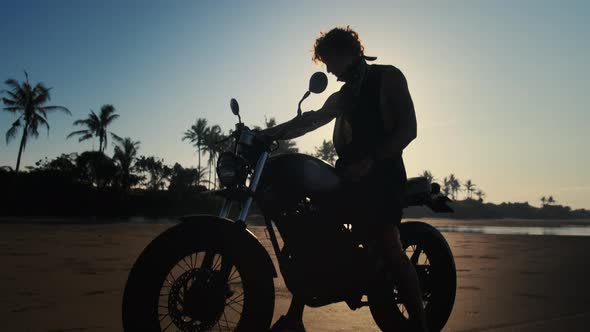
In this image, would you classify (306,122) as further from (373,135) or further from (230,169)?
(230,169)

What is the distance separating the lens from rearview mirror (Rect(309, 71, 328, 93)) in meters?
2.26

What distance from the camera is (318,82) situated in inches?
89.0

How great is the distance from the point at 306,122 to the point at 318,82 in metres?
0.30

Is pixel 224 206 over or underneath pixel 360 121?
underneath

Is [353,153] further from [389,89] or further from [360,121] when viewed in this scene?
[389,89]

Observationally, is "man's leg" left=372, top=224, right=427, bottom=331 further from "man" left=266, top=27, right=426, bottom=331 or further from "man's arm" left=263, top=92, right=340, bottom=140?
"man's arm" left=263, top=92, right=340, bottom=140

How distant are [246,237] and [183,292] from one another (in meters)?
0.38

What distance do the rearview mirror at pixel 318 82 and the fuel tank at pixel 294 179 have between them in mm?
356

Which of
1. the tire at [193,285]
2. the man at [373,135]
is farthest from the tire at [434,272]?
the tire at [193,285]

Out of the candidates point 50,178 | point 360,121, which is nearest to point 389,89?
point 360,121

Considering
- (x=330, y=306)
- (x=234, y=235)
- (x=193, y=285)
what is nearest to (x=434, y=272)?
(x=330, y=306)

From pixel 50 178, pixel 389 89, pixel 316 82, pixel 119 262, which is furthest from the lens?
pixel 50 178

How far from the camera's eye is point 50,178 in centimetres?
3353

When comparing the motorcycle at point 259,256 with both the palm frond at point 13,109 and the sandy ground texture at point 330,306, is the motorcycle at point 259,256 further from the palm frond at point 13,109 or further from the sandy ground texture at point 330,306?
the palm frond at point 13,109
